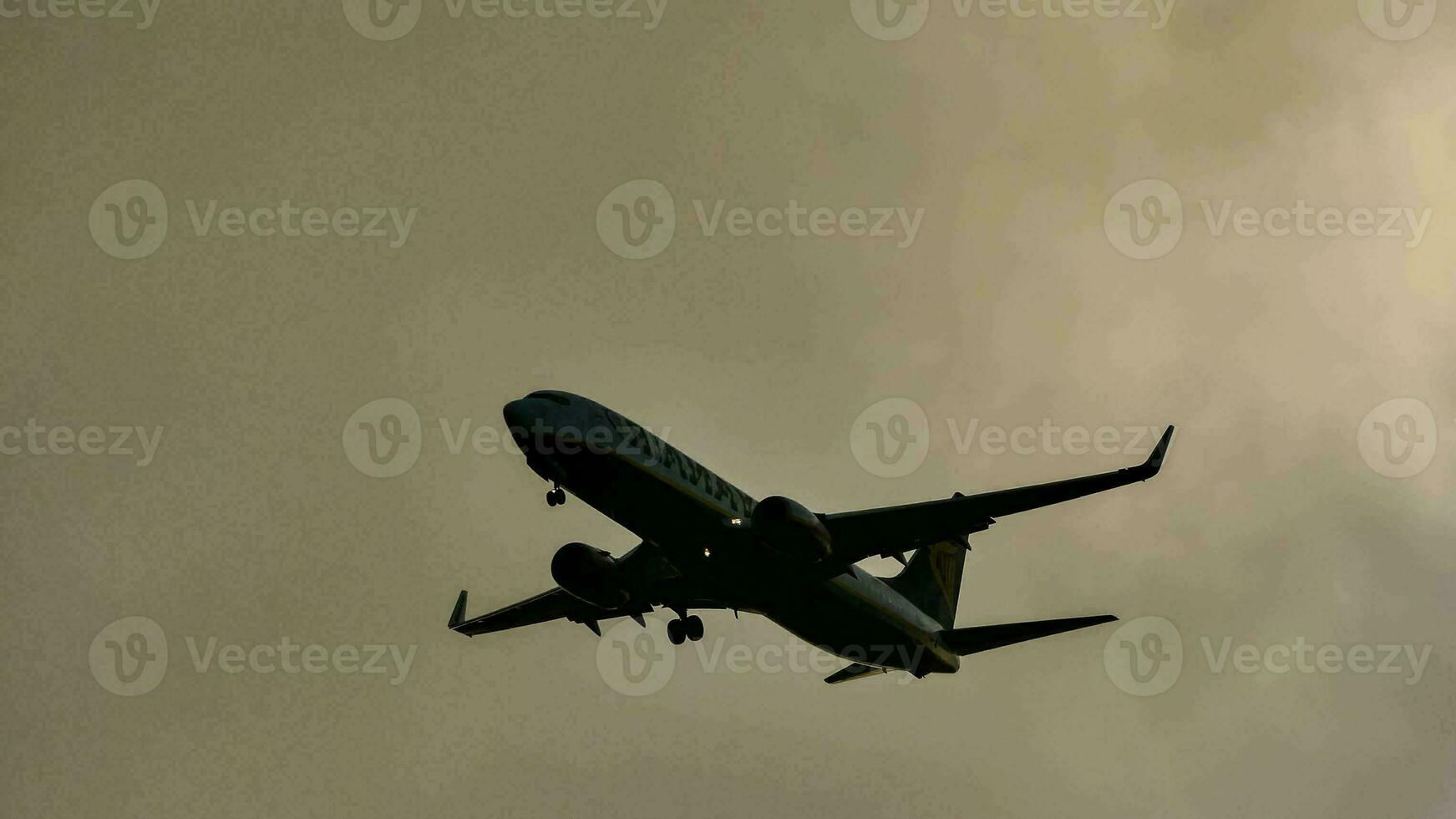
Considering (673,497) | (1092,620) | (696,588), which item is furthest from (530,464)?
(1092,620)

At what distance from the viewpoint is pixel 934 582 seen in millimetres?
58562

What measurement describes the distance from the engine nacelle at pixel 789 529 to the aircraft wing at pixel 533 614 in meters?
12.6

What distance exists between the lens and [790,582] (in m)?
44.2

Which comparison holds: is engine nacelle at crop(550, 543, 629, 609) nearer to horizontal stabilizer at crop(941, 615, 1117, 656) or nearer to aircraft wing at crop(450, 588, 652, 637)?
aircraft wing at crop(450, 588, 652, 637)

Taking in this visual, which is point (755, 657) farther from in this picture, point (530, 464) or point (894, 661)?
point (530, 464)

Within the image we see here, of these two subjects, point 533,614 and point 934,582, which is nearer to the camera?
point 533,614

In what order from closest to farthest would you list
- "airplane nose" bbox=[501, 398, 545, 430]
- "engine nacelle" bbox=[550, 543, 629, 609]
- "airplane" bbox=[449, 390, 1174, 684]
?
"airplane nose" bbox=[501, 398, 545, 430] → "airplane" bbox=[449, 390, 1174, 684] → "engine nacelle" bbox=[550, 543, 629, 609]

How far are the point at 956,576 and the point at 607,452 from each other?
88.4 ft

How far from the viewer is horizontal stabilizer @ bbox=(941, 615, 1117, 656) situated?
1720 inches

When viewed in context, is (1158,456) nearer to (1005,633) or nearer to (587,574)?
(1005,633)

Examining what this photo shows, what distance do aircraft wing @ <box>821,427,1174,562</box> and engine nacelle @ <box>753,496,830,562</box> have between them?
2.00 m

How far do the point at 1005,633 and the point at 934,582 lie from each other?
11.4m

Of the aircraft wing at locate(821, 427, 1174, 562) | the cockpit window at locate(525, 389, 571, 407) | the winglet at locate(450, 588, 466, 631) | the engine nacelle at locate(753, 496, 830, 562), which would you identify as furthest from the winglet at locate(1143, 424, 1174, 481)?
the winglet at locate(450, 588, 466, 631)

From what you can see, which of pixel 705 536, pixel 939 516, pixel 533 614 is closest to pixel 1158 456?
pixel 939 516
